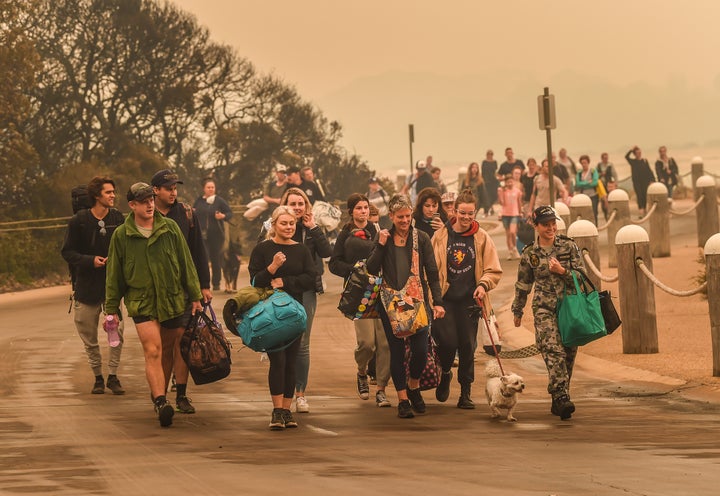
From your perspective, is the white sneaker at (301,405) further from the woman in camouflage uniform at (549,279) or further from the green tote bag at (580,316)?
the green tote bag at (580,316)

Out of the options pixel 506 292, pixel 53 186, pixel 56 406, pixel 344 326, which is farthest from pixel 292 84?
pixel 56 406

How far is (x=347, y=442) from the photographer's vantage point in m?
10.6

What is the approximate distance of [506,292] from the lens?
2323 centimetres

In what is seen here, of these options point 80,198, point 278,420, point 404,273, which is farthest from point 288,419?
point 80,198

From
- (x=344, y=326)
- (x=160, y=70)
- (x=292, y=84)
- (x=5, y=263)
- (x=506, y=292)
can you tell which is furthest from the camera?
(x=292, y=84)

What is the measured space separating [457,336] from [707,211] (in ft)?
58.5

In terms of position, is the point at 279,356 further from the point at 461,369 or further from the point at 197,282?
the point at 461,369

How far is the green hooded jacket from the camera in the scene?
1180 cm

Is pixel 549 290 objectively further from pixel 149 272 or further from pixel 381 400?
pixel 149 272

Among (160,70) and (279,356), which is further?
(160,70)

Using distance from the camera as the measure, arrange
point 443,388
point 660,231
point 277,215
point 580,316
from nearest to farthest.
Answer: point 277,215
point 580,316
point 443,388
point 660,231

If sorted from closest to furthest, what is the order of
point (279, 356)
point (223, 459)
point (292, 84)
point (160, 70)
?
point (223, 459), point (279, 356), point (160, 70), point (292, 84)

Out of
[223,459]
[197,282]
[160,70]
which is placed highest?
[160,70]

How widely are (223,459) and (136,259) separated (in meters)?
2.47
